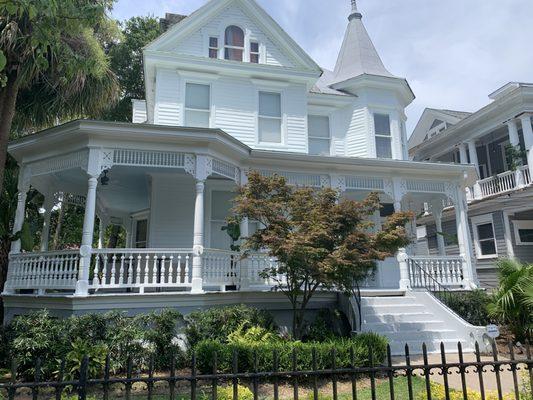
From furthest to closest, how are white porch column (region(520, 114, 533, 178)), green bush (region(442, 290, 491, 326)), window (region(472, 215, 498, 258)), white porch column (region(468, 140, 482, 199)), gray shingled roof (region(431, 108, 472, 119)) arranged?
1. gray shingled roof (region(431, 108, 472, 119))
2. white porch column (region(468, 140, 482, 199))
3. window (region(472, 215, 498, 258))
4. white porch column (region(520, 114, 533, 178))
5. green bush (region(442, 290, 491, 326))

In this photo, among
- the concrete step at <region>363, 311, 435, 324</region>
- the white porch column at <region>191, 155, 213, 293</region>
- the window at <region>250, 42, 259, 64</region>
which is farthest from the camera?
the window at <region>250, 42, 259, 64</region>

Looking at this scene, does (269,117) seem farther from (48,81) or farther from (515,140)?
(515,140)

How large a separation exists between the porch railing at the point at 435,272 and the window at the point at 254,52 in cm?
889

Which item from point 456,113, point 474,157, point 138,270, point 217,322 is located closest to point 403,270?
point 217,322

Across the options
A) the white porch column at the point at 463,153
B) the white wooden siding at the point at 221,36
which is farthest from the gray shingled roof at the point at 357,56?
the white porch column at the point at 463,153

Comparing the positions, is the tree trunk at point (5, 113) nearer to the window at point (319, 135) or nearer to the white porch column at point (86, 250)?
the white porch column at point (86, 250)

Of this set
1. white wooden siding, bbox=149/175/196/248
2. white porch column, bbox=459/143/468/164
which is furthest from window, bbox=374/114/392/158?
white wooden siding, bbox=149/175/196/248

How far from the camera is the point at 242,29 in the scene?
15.6 meters

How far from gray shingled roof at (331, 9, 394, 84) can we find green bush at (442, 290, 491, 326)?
9554mm

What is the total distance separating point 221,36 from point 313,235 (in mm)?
9863

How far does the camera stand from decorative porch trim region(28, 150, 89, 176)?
1036 cm

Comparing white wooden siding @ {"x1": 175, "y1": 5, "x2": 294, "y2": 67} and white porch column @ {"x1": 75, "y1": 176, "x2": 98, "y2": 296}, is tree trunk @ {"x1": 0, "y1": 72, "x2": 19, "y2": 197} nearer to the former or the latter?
white porch column @ {"x1": 75, "y1": 176, "x2": 98, "y2": 296}

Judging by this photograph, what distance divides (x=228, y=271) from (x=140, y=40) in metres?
23.7

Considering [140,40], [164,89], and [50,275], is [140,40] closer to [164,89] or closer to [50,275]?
[164,89]
